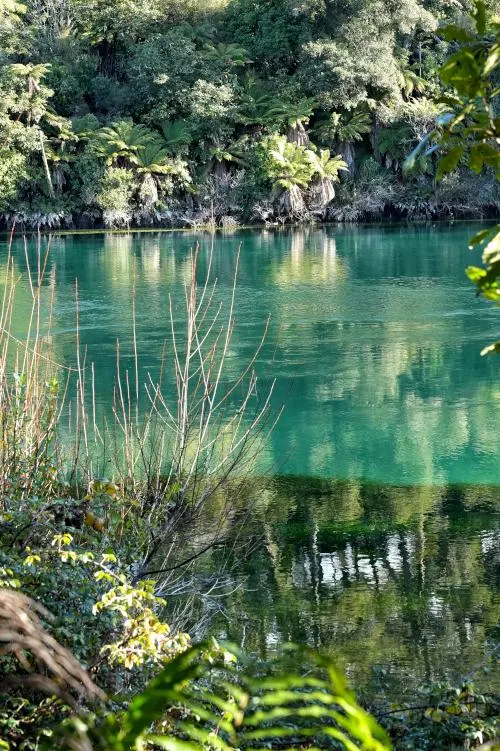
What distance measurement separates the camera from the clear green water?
5379 mm

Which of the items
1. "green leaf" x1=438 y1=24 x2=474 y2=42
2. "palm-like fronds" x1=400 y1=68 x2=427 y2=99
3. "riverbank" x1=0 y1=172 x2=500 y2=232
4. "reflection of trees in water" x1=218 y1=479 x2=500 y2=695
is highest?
"palm-like fronds" x1=400 y1=68 x2=427 y2=99

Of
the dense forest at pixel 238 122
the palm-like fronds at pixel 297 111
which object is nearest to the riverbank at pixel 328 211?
the dense forest at pixel 238 122

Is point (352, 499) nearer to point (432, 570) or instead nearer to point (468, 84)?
point (432, 570)

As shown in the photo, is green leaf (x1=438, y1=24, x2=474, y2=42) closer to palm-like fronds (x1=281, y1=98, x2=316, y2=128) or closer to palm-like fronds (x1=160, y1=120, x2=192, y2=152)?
palm-like fronds (x1=281, y1=98, x2=316, y2=128)

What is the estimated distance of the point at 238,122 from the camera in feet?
128

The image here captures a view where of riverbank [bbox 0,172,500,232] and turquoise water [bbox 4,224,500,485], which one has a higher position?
riverbank [bbox 0,172,500,232]

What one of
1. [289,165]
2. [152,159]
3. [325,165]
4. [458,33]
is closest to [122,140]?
[152,159]

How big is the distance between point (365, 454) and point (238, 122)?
31828 millimetres

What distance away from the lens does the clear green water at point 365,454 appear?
17.6 ft

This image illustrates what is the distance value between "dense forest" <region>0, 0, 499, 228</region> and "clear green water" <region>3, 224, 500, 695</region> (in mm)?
15279

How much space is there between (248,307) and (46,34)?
28.7 metres

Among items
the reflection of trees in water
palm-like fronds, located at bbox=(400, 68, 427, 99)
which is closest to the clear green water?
the reflection of trees in water

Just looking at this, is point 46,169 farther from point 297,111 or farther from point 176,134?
point 297,111

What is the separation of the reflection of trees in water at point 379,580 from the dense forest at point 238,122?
30.3 m
